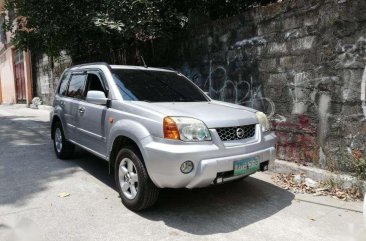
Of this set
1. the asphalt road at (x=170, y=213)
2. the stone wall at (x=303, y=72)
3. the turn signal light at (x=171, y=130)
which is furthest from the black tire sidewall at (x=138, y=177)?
the stone wall at (x=303, y=72)

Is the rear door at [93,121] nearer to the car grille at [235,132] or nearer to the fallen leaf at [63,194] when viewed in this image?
the fallen leaf at [63,194]

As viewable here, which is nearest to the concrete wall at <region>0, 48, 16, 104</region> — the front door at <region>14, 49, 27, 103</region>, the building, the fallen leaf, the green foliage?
the building

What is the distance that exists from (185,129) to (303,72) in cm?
267

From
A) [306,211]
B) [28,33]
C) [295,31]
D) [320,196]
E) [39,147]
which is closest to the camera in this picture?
[306,211]

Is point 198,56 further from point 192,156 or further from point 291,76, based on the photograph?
point 192,156

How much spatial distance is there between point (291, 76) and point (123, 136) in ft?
9.68

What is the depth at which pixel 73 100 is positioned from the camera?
585cm

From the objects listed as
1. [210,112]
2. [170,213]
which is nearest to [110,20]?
[210,112]

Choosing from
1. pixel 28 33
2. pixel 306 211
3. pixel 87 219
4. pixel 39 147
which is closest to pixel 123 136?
pixel 87 219

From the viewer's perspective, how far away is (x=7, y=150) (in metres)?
7.43

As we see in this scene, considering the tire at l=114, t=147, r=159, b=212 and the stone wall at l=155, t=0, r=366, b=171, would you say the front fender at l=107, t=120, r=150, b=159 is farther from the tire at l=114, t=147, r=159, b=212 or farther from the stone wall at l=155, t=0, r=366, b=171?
the stone wall at l=155, t=0, r=366, b=171

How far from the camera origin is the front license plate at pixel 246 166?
387 cm

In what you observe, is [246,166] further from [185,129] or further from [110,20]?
[110,20]

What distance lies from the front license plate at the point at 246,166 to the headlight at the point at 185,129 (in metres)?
0.45
